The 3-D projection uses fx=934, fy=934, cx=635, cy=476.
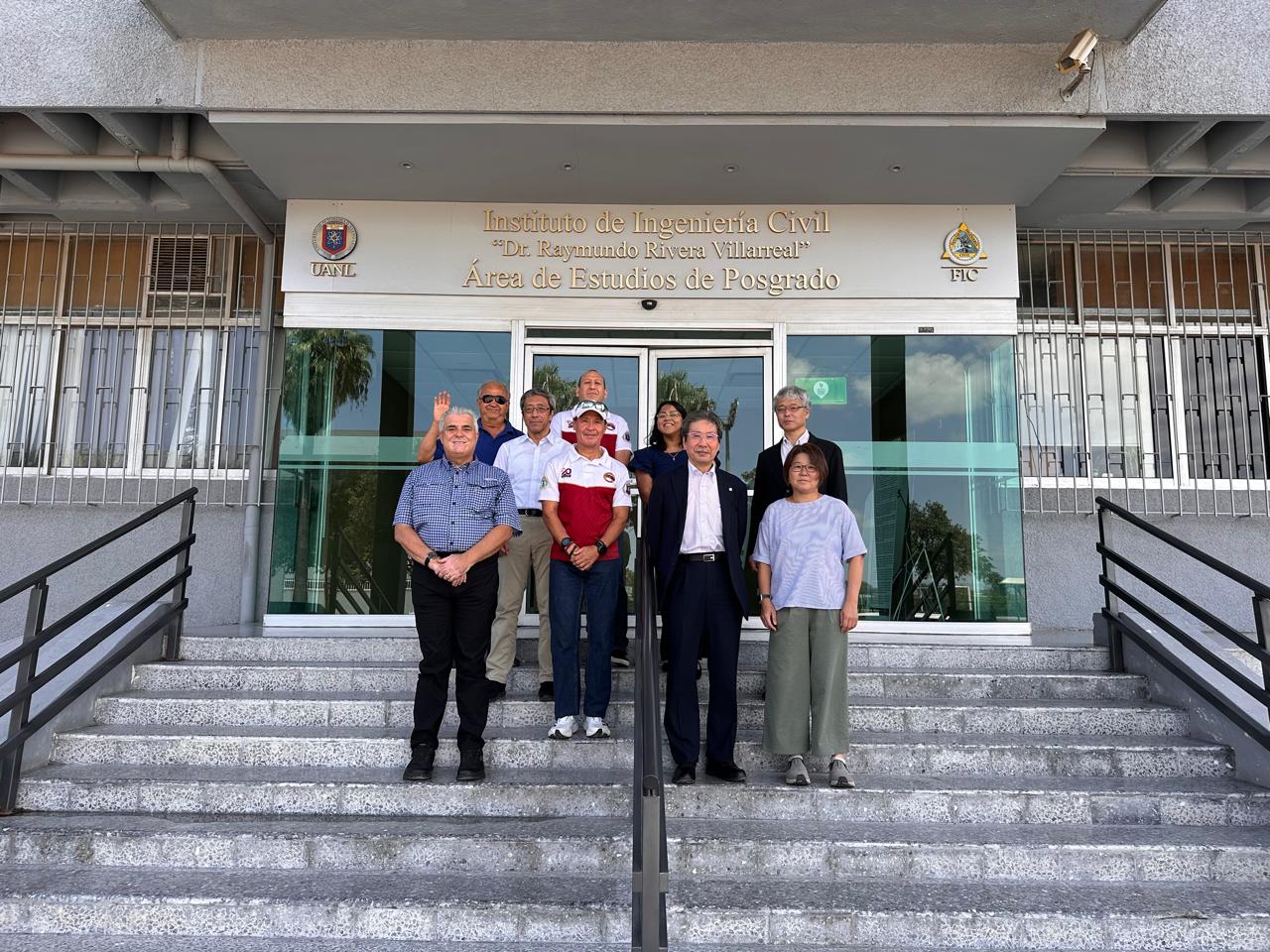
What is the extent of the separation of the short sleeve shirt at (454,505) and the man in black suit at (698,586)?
712mm

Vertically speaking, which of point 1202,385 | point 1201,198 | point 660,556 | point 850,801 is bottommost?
point 850,801

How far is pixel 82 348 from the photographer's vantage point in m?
7.62

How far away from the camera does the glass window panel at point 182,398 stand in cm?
745

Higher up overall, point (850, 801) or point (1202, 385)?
point (1202, 385)

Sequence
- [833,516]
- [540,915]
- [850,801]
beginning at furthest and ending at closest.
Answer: [833,516] → [850,801] → [540,915]

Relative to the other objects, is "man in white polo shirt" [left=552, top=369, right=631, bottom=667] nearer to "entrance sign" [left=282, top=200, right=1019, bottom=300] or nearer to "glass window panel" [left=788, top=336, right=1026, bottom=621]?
"entrance sign" [left=282, top=200, right=1019, bottom=300]

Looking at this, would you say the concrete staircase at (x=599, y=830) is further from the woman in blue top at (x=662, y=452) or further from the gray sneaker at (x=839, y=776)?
the woman in blue top at (x=662, y=452)

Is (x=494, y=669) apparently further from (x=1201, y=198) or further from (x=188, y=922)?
(x=1201, y=198)

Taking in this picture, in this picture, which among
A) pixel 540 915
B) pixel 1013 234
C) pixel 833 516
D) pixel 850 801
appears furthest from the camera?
pixel 1013 234

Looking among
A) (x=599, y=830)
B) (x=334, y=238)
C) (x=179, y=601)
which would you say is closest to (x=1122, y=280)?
(x=334, y=238)

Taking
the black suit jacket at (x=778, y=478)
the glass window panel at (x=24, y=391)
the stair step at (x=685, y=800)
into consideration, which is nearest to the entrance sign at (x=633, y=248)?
the black suit jacket at (x=778, y=478)

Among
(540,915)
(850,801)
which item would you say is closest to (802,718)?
(850,801)

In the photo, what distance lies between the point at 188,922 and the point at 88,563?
16.1 feet

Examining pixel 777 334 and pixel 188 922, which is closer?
pixel 188 922
